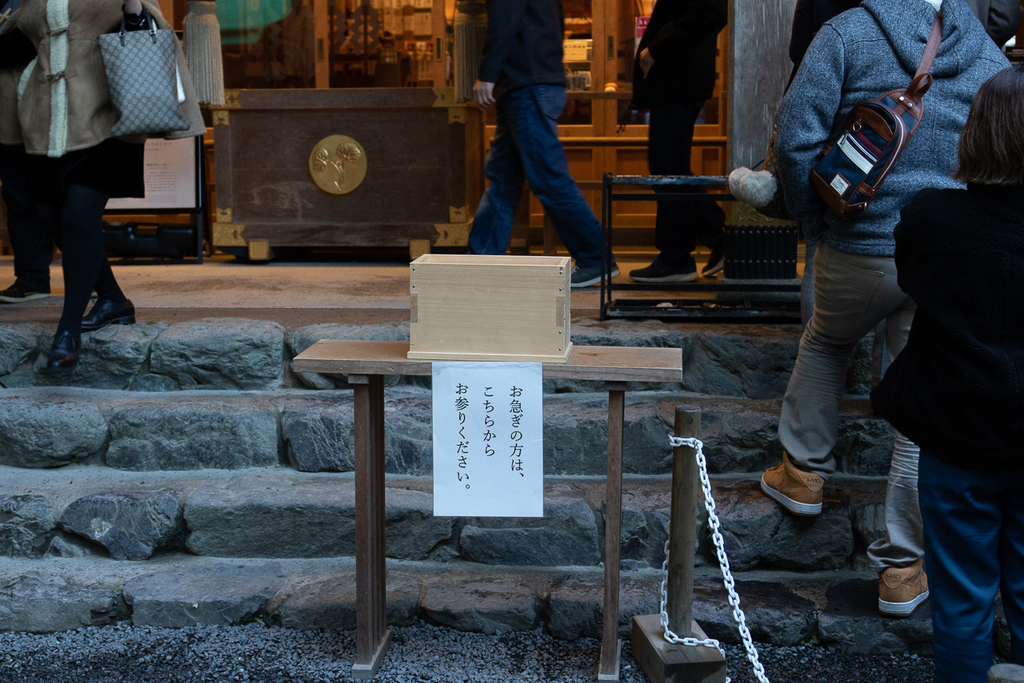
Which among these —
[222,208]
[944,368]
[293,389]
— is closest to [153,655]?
[293,389]

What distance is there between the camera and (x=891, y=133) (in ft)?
7.91

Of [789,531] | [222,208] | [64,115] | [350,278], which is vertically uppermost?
[64,115]

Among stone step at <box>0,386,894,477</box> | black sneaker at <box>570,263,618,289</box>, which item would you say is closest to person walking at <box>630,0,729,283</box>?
black sneaker at <box>570,263,618,289</box>

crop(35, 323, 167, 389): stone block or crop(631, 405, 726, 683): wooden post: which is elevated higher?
crop(35, 323, 167, 389): stone block

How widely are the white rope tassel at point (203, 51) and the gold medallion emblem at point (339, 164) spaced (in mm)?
674

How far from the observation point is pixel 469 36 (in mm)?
4828

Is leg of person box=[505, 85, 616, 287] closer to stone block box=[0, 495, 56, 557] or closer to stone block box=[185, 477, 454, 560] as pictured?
stone block box=[185, 477, 454, 560]

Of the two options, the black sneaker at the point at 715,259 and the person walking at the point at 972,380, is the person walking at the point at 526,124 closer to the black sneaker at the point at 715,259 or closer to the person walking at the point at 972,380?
the black sneaker at the point at 715,259

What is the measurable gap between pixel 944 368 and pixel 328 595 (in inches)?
71.7

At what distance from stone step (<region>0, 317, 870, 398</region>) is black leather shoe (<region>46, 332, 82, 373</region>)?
0.14 metres

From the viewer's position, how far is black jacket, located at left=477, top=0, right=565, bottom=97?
154 inches

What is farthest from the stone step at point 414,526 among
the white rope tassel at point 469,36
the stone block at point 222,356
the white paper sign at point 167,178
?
the white paper sign at point 167,178

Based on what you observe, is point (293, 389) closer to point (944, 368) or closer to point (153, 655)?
point (153, 655)

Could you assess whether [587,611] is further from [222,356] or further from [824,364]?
[222,356]
